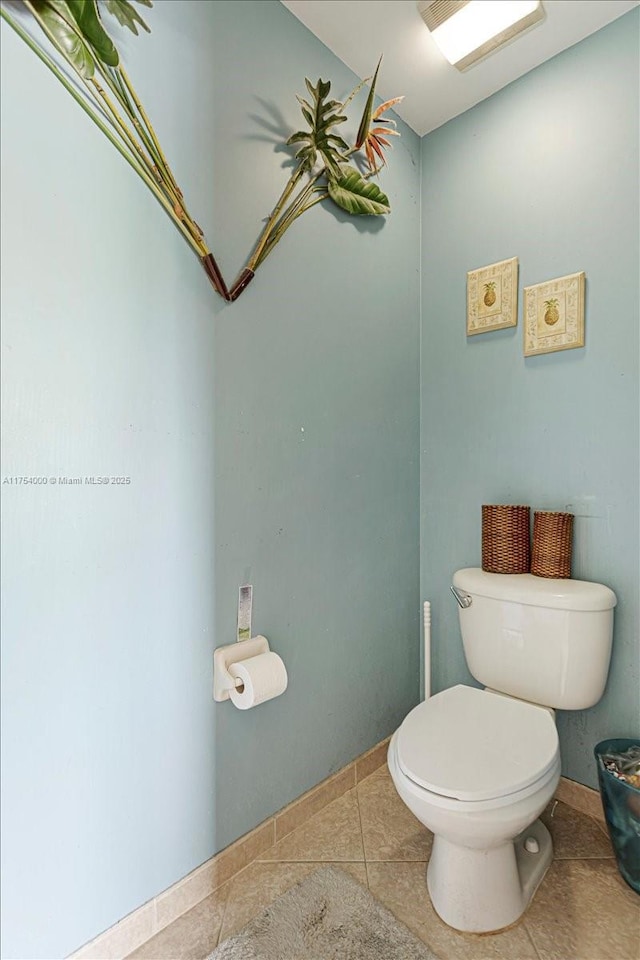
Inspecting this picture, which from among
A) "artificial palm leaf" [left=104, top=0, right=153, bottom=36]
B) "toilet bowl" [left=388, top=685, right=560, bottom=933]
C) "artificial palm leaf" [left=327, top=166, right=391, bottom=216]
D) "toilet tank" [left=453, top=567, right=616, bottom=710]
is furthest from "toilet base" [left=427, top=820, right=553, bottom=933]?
"artificial palm leaf" [left=104, top=0, right=153, bottom=36]

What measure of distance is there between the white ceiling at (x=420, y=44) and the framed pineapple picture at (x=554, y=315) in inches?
27.6

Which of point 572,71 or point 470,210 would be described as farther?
point 470,210

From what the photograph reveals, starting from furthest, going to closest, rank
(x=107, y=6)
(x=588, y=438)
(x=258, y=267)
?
1. (x=588, y=438)
2. (x=258, y=267)
3. (x=107, y=6)

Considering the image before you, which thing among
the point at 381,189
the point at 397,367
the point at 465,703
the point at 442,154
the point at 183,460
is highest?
the point at 442,154

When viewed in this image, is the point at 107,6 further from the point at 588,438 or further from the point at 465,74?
the point at 588,438

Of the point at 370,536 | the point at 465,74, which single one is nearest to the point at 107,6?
the point at 465,74

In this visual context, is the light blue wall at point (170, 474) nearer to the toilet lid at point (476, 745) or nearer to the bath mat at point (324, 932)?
the bath mat at point (324, 932)

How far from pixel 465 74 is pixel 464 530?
1.52 metres

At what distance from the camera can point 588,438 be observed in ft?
4.82

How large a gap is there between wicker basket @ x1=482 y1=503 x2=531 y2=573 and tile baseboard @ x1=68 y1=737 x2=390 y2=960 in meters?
0.82

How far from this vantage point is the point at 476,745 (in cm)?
114

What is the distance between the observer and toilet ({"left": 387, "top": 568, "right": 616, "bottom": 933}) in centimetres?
102

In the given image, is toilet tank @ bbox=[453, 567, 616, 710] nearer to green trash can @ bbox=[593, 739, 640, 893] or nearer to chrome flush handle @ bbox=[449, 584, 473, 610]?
chrome flush handle @ bbox=[449, 584, 473, 610]

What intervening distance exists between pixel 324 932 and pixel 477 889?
37cm
